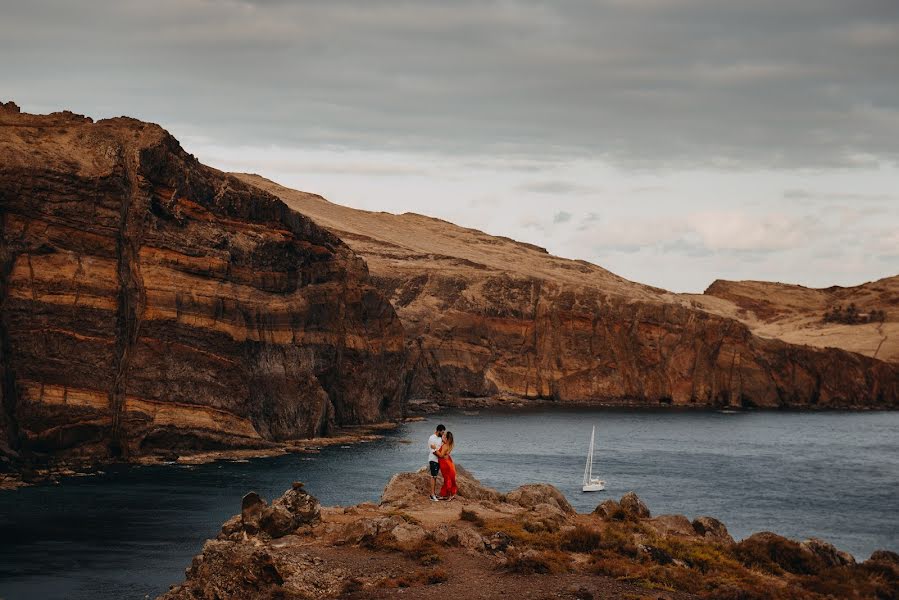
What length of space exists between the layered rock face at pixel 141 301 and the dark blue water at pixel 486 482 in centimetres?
716

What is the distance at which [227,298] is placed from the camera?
113 metres

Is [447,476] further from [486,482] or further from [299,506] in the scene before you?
[486,482]

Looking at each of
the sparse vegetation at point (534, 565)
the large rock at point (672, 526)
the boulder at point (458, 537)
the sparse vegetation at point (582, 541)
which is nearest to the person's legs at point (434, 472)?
the boulder at point (458, 537)

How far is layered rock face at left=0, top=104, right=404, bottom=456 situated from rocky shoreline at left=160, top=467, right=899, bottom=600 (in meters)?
63.5

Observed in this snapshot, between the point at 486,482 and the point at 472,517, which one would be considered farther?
the point at 486,482

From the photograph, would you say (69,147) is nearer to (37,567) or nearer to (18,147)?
(18,147)

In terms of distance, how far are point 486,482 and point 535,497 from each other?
48940 mm

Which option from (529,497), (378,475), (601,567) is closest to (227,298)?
(378,475)

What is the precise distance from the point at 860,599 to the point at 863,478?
260 ft

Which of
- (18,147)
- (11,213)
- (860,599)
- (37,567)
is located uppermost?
(18,147)

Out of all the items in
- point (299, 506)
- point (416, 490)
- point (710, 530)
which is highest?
point (416, 490)

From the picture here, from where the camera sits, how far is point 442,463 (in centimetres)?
4275

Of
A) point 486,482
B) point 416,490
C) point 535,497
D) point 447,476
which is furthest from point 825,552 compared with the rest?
point 486,482

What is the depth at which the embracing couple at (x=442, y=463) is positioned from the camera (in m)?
41.3
